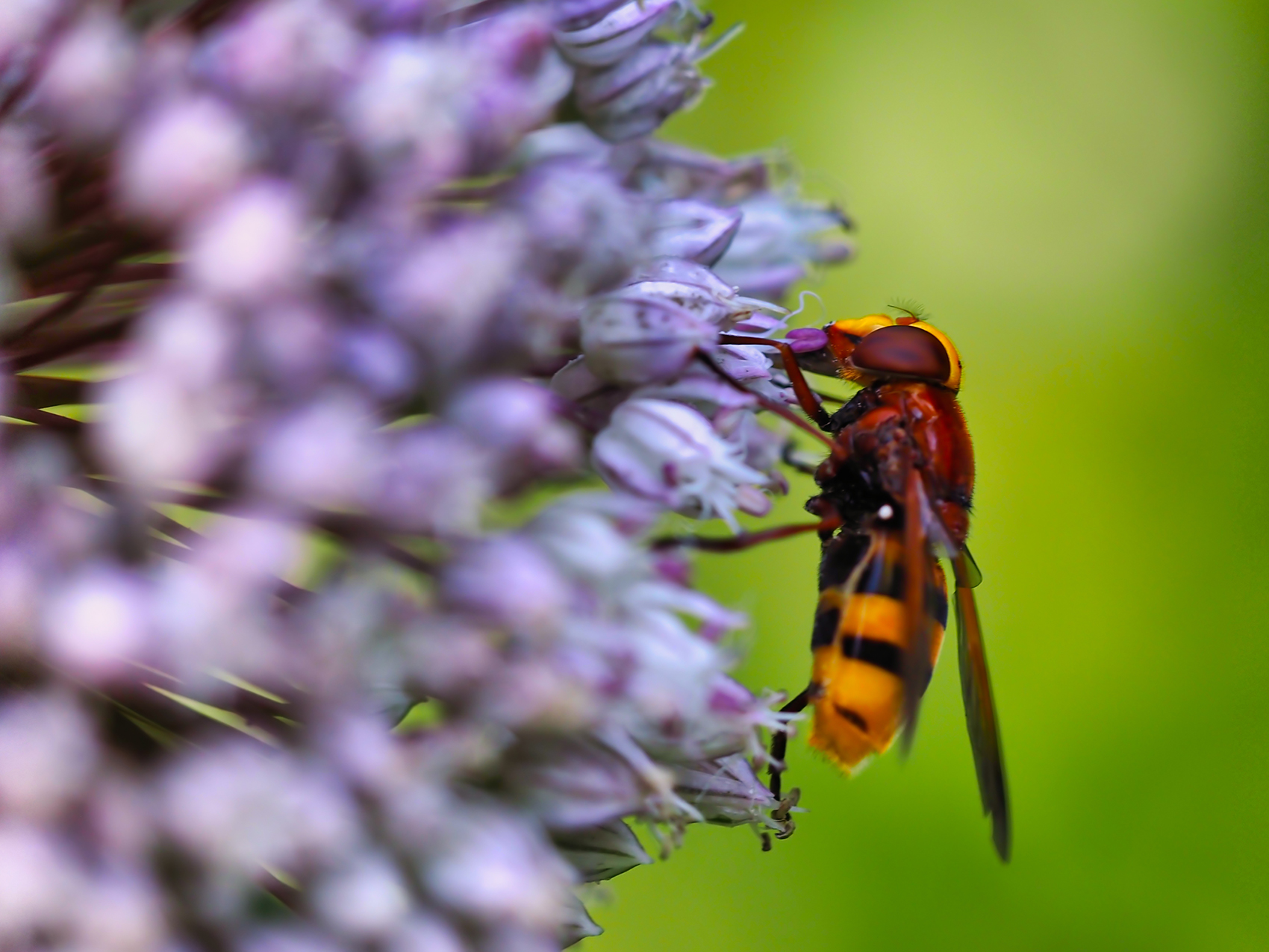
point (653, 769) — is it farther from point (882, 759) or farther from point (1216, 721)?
point (1216, 721)

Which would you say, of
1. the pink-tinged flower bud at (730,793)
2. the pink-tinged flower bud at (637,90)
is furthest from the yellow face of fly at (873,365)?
the pink-tinged flower bud at (730,793)

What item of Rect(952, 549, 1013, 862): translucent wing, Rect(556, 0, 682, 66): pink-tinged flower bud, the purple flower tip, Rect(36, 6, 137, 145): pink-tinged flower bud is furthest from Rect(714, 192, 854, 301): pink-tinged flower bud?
Rect(36, 6, 137, 145): pink-tinged flower bud

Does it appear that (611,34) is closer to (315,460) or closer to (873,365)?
(873,365)

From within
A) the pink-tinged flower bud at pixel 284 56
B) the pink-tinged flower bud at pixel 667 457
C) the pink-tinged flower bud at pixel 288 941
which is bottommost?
the pink-tinged flower bud at pixel 288 941

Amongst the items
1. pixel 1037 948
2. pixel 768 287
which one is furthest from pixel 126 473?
pixel 1037 948

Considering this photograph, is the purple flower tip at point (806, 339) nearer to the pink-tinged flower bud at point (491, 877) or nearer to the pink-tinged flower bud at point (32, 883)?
the pink-tinged flower bud at point (491, 877)
